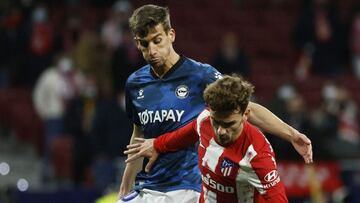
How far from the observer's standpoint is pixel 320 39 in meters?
17.5

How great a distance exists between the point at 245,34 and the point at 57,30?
352 cm

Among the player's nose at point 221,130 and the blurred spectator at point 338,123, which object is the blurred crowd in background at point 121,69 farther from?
the player's nose at point 221,130

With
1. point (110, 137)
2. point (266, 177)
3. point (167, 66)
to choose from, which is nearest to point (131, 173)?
point (167, 66)

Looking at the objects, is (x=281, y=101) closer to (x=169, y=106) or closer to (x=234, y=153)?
(x=169, y=106)

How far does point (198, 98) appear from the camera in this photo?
681 cm

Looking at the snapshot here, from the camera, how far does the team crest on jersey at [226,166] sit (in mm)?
→ 6031

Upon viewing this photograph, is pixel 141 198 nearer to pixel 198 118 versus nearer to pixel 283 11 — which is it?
pixel 198 118

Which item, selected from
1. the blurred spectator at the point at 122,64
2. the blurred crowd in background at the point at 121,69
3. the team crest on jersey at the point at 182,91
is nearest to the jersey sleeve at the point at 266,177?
the team crest on jersey at the point at 182,91

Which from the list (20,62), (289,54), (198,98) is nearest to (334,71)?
(289,54)

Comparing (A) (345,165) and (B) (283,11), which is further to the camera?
(B) (283,11)

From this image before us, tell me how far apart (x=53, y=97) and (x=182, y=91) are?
318 inches

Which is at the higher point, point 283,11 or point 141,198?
point 141,198

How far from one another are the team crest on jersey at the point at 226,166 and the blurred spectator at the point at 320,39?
38.1 feet

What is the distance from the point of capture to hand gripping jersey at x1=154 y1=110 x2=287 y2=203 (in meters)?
5.91
